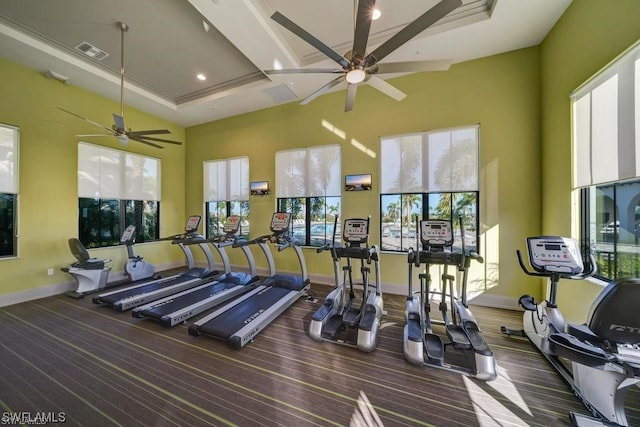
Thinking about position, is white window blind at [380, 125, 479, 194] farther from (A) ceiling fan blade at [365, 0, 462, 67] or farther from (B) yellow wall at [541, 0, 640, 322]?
(A) ceiling fan blade at [365, 0, 462, 67]

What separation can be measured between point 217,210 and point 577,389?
24.5 feet

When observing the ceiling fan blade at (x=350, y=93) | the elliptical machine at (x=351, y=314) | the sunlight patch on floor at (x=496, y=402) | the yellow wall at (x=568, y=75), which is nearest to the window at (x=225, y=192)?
the elliptical machine at (x=351, y=314)

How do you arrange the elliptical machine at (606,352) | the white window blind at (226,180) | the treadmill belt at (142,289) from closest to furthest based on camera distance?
the elliptical machine at (606,352), the treadmill belt at (142,289), the white window blind at (226,180)

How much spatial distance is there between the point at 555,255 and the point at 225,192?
6.86 meters

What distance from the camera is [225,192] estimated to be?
655 cm

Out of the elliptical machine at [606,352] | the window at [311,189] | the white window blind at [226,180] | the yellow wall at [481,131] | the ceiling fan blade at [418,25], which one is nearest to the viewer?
the elliptical machine at [606,352]

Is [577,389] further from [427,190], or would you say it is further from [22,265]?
[22,265]

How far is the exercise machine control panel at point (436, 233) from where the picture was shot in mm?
3102

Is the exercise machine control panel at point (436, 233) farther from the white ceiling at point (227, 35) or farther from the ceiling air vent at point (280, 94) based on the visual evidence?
the ceiling air vent at point (280, 94)

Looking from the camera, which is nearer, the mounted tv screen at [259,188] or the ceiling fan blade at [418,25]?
the ceiling fan blade at [418,25]

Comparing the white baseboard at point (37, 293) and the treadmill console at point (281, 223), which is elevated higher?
the treadmill console at point (281, 223)

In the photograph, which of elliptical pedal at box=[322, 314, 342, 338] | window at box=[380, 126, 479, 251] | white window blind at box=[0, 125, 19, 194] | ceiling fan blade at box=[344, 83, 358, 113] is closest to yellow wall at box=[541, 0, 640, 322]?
window at box=[380, 126, 479, 251]

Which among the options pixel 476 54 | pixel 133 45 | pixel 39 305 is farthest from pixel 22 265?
pixel 476 54

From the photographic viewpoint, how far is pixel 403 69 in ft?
7.97
